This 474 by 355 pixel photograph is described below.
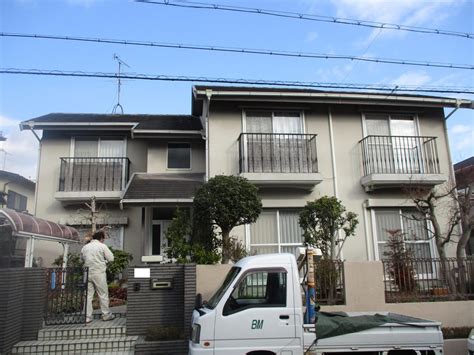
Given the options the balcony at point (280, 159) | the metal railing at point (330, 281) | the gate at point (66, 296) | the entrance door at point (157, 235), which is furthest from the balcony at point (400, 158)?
the gate at point (66, 296)

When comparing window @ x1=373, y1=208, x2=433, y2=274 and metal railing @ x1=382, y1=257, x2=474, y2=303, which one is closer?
metal railing @ x1=382, y1=257, x2=474, y2=303

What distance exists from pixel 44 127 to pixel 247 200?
9.30 metres

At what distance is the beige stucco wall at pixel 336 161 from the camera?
12773 millimetres

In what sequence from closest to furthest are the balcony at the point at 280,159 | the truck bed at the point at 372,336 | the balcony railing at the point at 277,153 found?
the truck bed at the point at 372,336, the balcony at the point at 280,159, the balcony railing at the point at 277,153

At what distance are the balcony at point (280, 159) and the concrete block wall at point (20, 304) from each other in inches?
251

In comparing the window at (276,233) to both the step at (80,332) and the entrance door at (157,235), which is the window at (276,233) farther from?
the step at (80,332)

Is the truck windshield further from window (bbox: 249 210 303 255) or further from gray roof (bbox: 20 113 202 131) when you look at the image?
gray roof (bbox: 20 113 202 131)

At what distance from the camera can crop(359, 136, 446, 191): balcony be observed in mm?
12852

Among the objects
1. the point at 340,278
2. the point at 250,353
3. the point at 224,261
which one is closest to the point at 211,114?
the point at 224,261

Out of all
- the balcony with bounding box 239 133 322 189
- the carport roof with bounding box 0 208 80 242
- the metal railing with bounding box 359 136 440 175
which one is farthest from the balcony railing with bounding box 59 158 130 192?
the metal railing with bounding box 359 136 440 175

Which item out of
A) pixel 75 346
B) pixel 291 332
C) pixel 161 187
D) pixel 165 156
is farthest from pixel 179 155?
pixel 291 332

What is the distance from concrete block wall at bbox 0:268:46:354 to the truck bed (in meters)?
5.46

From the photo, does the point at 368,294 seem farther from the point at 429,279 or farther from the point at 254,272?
the point at 254,272

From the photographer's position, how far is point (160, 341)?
295 inches
